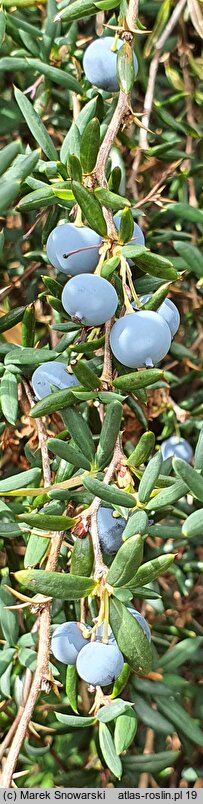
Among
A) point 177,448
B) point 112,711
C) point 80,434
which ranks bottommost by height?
point 177,448

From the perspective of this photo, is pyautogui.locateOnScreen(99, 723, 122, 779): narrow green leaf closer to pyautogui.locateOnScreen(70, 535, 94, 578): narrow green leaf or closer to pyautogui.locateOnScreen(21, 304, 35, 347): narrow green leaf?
pyautogui.locateOnScreen(70, 535, 94, 578): narrow green leaf

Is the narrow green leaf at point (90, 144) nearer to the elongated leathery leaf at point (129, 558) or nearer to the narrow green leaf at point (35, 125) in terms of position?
the narrow green leaf at point (35, 125)

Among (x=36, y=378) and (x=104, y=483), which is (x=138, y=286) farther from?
(x=104, y=483)

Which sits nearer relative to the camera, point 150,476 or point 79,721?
point 150,476

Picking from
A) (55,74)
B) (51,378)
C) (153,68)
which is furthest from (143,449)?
(153,68)

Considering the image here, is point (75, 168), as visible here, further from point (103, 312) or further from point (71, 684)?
point (71, 684)

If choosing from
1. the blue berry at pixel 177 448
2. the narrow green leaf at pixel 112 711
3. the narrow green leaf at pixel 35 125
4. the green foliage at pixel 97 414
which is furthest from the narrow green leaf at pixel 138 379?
the blue berry at pixel 177 448
